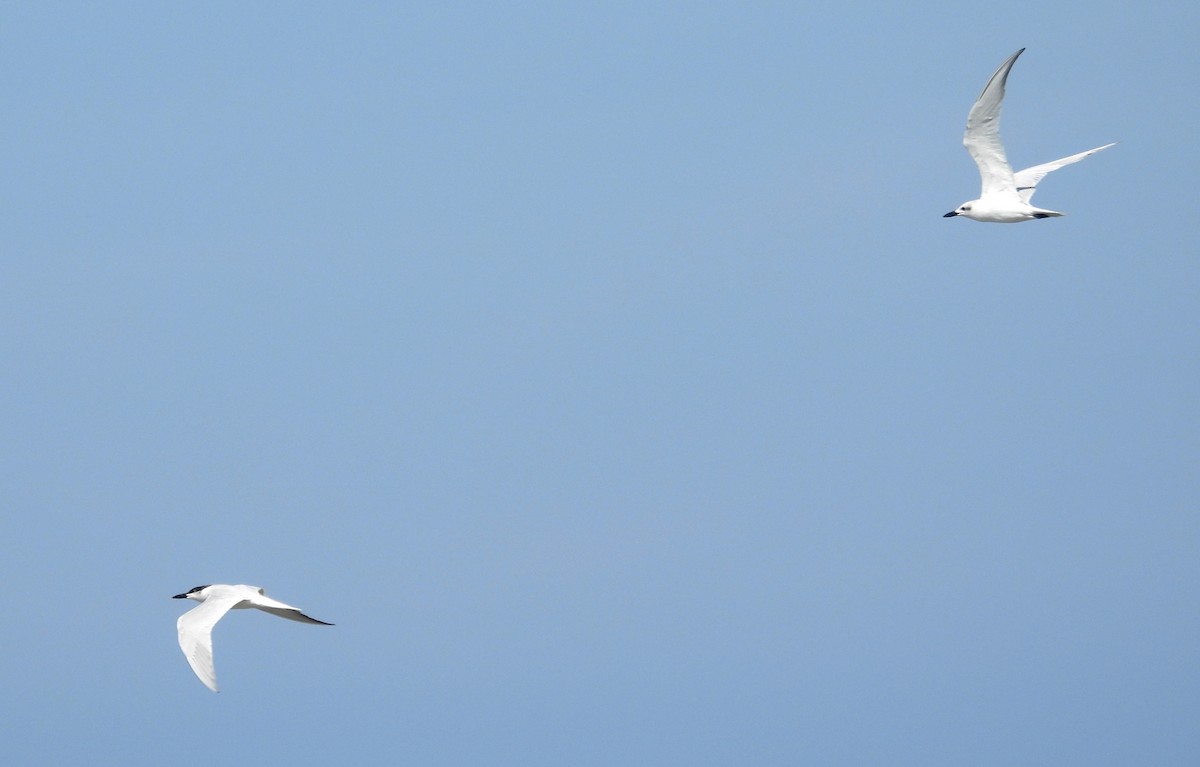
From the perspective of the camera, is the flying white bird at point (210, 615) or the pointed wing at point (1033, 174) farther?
the pointed wing at point (1033, 174)

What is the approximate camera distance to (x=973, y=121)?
37.2 metres

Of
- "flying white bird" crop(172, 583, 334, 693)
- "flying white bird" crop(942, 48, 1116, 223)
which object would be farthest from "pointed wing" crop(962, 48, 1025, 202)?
"flying white bird" crop(172, 583, 334, 693)

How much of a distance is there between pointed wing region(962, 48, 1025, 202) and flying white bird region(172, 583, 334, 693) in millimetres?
17079

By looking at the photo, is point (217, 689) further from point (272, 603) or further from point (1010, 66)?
point (1010, 66)

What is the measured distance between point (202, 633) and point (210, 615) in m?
0.69

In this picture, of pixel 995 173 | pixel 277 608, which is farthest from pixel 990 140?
pixel 277 608

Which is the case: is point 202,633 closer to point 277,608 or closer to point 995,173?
point 277,608

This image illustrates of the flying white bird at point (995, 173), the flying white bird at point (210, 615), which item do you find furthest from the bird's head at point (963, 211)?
the flying white bird at point (210, 615)

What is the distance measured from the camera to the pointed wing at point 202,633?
27.8 m

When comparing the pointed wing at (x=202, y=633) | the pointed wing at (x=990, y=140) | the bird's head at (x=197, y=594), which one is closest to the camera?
the pointed wing at (x=202, y=633)

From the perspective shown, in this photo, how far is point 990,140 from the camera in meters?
37.5

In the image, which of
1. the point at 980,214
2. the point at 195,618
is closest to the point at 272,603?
the point at 195,618

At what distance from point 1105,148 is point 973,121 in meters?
2.70

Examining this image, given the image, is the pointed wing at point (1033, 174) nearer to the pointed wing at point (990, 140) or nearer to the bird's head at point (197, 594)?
the pointed wing at point (990, 140)
